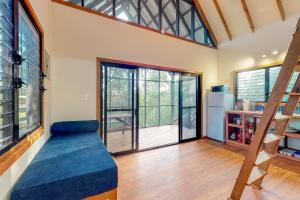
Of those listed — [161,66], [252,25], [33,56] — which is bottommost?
[33,56]

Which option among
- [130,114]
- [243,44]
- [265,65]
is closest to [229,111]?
[265,65]

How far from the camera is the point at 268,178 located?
247cm

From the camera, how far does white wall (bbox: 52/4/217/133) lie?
115 inches

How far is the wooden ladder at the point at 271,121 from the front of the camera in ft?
4.67

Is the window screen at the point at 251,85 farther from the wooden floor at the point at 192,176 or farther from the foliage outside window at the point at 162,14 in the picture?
the wooden floor at the point at 192,176

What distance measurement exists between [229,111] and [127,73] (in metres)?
2.90

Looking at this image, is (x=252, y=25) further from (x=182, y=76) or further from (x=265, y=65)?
(x=182, y=76)

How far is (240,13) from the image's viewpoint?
4219mm

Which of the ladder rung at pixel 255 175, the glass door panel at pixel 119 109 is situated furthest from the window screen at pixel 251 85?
the glass door panel at pixel 119 109

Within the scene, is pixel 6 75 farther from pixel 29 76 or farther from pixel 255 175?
pixel 255 175

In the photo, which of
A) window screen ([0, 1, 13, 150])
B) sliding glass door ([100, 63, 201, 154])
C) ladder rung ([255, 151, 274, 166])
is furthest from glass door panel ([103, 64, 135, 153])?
ladder rung ([255, 151, 274, 166])

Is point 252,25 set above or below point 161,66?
above

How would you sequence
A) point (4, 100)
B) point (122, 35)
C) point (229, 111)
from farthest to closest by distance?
point (229, 111) < point (122, 35) < point (4, 100)

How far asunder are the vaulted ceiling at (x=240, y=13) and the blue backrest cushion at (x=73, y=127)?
4450 millimetres
